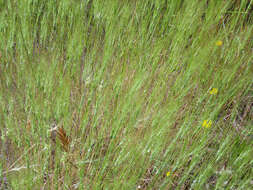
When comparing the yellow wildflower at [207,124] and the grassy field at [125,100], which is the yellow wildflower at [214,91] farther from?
the yellow wildflower at [207,124]

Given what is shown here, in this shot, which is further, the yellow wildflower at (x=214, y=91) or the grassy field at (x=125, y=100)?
the yellow wildflower at (x=214, y=91)

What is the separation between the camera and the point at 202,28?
1.23m

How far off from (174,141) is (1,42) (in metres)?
0.93

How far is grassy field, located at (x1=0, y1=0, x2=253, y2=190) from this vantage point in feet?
3.09

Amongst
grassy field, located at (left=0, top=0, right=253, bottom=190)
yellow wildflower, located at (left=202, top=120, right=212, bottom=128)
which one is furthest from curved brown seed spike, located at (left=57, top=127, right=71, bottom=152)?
yellow wildflower, located at (left=202, top=120, right=212, bottom=128)

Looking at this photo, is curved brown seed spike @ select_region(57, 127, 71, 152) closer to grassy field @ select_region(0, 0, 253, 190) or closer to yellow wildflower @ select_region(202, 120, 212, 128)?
grassy field @ select_region(0, 0, 253, 190)

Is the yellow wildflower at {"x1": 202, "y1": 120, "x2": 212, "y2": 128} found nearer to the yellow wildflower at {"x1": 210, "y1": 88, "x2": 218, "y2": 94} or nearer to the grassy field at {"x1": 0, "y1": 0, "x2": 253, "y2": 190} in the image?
the grassy field at {"x1": 0, "y1": 0, "x2": 253, "y2": 190}

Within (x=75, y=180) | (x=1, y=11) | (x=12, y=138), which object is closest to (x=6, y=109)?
(x=12, y=138)

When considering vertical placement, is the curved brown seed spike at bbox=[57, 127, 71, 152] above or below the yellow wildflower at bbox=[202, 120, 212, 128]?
below

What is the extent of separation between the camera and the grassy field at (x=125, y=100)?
0.94 m

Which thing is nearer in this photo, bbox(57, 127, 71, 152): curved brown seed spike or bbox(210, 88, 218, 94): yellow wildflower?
bbox(57, 127, 71, 152): curved brown seed spike

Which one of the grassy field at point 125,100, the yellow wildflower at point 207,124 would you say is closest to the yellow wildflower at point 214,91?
the grassy field at point 125,100

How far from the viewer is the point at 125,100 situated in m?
1.06

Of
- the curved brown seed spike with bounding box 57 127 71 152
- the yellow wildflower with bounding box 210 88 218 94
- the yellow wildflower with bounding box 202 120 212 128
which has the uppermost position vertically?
the yellow wildflower with bounding box 210 88 218 94
